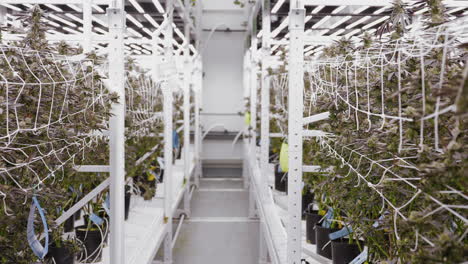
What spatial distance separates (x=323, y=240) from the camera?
94.9 inches

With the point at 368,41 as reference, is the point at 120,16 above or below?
above

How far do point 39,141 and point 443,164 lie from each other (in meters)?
1.32

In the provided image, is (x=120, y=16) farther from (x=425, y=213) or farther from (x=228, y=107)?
(x=228, y=107)

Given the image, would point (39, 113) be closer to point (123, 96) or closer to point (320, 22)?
point (123, 96)

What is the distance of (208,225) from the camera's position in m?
5.23

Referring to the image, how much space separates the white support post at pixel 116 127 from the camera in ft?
6.69

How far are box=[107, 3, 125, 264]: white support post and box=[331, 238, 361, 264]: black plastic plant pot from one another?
1.03 meters

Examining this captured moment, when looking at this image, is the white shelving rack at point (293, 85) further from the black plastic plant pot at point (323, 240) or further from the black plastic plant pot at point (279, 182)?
the black plastic plant pot at point (279, 182)

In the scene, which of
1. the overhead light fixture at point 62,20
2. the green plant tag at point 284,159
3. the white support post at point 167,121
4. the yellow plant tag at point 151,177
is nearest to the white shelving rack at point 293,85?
the green plant tag at point 284,159

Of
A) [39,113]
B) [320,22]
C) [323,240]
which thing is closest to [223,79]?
[320,22]

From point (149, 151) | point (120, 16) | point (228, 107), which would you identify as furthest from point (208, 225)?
point (228, 107)

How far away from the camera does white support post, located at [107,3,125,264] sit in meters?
2.04

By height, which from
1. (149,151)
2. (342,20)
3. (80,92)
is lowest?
(149,151)

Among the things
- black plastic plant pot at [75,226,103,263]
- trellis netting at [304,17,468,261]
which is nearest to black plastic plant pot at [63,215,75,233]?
black plastic plant pot at [75,226,103,263]
